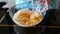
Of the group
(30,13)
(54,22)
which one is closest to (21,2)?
(30,13)

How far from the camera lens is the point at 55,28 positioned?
2.24 ft

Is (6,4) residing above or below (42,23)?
above

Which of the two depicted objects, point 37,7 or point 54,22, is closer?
point 54,22

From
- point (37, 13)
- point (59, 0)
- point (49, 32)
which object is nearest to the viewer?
point (49, 32)

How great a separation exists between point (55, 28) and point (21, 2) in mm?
443

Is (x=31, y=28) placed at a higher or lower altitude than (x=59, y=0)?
lower

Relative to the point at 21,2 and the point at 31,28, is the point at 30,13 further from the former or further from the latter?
the point at 21,2

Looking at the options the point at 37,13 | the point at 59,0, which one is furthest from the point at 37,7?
the point at 59,0

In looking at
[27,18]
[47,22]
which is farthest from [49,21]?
[27,18]

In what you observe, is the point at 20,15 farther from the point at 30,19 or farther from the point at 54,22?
the point at 54,22

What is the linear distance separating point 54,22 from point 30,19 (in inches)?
6.3

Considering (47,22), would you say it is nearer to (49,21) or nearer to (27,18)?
(49,21)

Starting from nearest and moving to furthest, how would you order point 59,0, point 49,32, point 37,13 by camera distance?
point 49,32
point 37,13
point 59,0

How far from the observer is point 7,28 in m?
0.69
